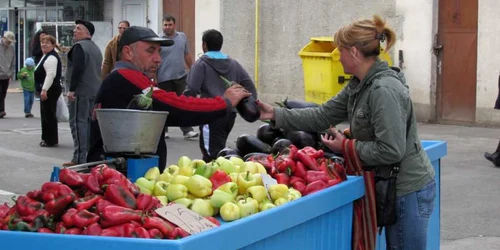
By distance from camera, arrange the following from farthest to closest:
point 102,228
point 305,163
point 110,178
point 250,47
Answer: point 250,47 < point 305,163 < point 110,178 < point 102,228

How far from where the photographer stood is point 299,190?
Answer: 16.3ft

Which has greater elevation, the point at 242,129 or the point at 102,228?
the point at 102,228

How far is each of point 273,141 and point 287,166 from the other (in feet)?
5.14

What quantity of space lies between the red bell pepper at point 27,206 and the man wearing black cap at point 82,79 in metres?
7.48

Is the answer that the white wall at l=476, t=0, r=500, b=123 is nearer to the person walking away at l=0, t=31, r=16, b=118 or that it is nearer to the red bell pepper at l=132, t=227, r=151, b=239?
the person walking away at l=0, t=31, r=16, b=118

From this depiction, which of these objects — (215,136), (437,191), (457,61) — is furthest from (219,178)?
(457,61)

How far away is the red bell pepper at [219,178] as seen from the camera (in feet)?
15.6

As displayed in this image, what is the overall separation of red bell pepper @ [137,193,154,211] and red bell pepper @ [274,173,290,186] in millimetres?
1107

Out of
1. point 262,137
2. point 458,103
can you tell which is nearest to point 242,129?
point 458,103

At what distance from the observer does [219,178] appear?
4.78 m

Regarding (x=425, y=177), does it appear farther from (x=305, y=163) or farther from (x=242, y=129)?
(x=242, y=129)

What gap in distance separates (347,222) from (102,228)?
1.70m

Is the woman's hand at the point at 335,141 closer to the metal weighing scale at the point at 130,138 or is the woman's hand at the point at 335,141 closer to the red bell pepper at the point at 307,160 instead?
the red bell pepper at the point at 307,160

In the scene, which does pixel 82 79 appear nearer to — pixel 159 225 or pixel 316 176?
pixel 316 176
